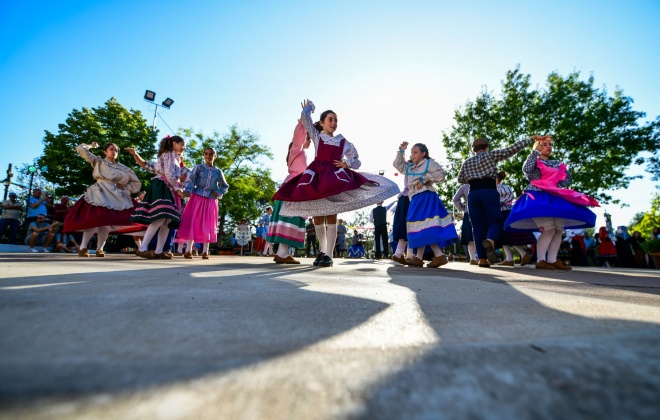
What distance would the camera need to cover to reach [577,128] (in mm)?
16641

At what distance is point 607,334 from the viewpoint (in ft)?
2.42

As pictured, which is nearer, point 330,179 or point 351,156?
point 330,179

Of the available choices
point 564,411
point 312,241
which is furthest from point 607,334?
point 312,241

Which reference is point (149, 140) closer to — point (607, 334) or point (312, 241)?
point (312, 241)

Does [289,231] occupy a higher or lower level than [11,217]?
lower

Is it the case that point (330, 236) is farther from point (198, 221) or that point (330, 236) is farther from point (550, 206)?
point (550, 206)

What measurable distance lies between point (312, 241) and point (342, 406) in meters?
15.7

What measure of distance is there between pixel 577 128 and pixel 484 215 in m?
16.1

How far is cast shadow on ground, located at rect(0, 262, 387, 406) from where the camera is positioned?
45 centimetres

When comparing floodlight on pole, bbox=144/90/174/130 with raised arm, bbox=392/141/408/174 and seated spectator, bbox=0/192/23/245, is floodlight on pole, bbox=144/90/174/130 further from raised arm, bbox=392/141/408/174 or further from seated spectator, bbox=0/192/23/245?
raised arm, bbox=392/141/408/174

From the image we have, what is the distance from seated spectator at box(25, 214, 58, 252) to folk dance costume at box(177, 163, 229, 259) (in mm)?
5679

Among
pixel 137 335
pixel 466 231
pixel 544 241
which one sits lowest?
pixel 137 335

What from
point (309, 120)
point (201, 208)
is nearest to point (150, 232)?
point (201, 208)

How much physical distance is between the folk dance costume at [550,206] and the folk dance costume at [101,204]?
6113mm
